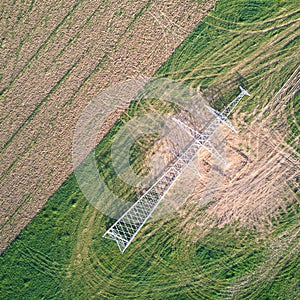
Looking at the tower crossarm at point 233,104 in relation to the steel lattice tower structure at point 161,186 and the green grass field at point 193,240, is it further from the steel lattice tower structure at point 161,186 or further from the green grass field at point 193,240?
the green grass field at point 193,240

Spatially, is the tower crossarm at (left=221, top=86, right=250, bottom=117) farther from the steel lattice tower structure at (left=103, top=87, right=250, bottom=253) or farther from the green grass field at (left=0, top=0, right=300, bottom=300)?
the green grass field at (left=0, top=0, right=300, bottom=300)

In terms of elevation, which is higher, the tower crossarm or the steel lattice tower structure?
the tower crossarm

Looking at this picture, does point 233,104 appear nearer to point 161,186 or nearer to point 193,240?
point 161,186

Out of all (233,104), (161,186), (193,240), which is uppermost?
(233,104)

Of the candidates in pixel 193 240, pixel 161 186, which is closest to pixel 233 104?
pixel 161 186

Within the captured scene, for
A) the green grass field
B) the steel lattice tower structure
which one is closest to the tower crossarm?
the steel lattice tower structure

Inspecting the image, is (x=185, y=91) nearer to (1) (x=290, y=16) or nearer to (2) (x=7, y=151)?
(1) (x=290, y=16)
